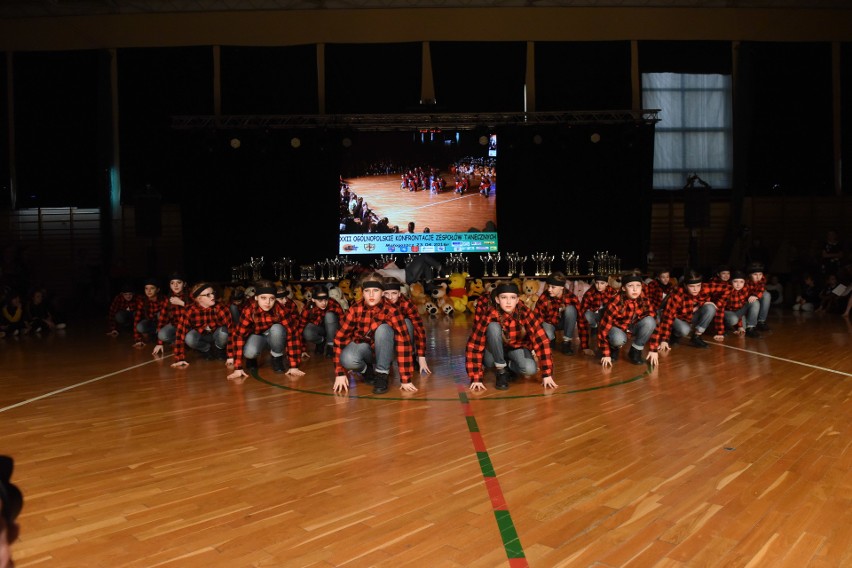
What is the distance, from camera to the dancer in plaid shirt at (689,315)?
744cm

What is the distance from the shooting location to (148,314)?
9.44 metres

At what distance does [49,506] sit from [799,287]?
12.5 m

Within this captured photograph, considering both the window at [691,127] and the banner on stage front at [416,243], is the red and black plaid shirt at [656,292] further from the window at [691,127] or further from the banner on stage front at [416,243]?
the window at [691,127]

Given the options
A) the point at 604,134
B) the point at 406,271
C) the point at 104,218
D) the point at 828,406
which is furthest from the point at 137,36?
the point at 828,406

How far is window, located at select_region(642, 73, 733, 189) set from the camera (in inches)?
639

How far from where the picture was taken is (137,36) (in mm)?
15789

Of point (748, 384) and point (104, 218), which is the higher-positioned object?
point (104, 218)

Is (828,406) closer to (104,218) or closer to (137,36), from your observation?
(104,218)

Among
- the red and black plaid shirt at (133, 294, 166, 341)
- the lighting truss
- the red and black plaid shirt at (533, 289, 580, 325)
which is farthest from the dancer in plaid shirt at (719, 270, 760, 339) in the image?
the red and black plaid shirt at (133, 294, 166, 341)

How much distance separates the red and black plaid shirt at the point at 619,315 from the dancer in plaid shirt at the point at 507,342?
119 cm

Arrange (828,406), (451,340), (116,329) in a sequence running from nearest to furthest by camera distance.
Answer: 1. (828,406)
2. (451,340)
3. (116,329)

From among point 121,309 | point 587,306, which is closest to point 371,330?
point 587,306

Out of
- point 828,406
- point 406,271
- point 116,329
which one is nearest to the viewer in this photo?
point 828,406

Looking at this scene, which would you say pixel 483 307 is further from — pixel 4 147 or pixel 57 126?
pixel 4 147
